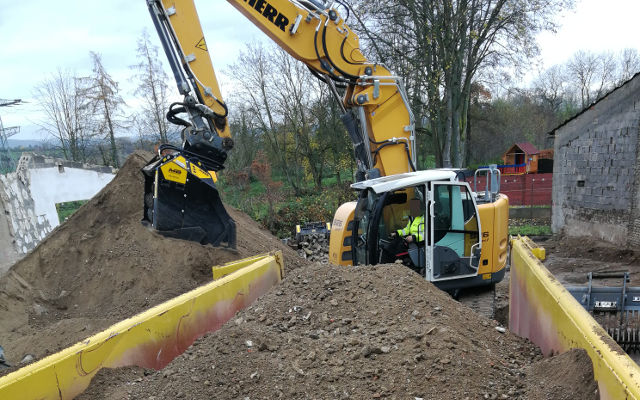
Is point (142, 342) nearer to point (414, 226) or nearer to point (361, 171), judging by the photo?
point (414, 226)

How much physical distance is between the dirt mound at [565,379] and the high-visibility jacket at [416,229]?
258 centimetres

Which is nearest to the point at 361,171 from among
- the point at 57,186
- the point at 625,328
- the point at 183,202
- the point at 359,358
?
the point at 183,202

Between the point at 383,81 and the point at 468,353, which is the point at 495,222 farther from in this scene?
the point at 468,353

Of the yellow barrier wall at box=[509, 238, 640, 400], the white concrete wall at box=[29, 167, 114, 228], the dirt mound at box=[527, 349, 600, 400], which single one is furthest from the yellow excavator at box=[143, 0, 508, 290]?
the white concrete wall at box=[29, 167, 114, 228]

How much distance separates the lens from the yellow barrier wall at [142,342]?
2447 mm

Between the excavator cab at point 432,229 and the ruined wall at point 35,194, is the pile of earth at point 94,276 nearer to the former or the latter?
the excavator cab at point 432,229

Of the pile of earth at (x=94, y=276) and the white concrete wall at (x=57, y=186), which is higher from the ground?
the white concrete wall at (x=57, y=186)

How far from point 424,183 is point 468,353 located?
254 cm

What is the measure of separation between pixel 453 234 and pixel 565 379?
9.50 ft

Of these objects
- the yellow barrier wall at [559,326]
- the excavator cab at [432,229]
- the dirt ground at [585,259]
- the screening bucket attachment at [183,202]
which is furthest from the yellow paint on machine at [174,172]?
the dirt ground at [585,259]

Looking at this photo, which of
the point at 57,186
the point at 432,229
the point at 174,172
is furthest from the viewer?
the point at 57,186

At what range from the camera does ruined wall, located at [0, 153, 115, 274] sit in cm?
1012

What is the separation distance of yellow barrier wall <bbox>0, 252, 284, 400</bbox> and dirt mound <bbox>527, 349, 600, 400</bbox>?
2495mm

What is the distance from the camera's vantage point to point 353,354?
8.58ft
